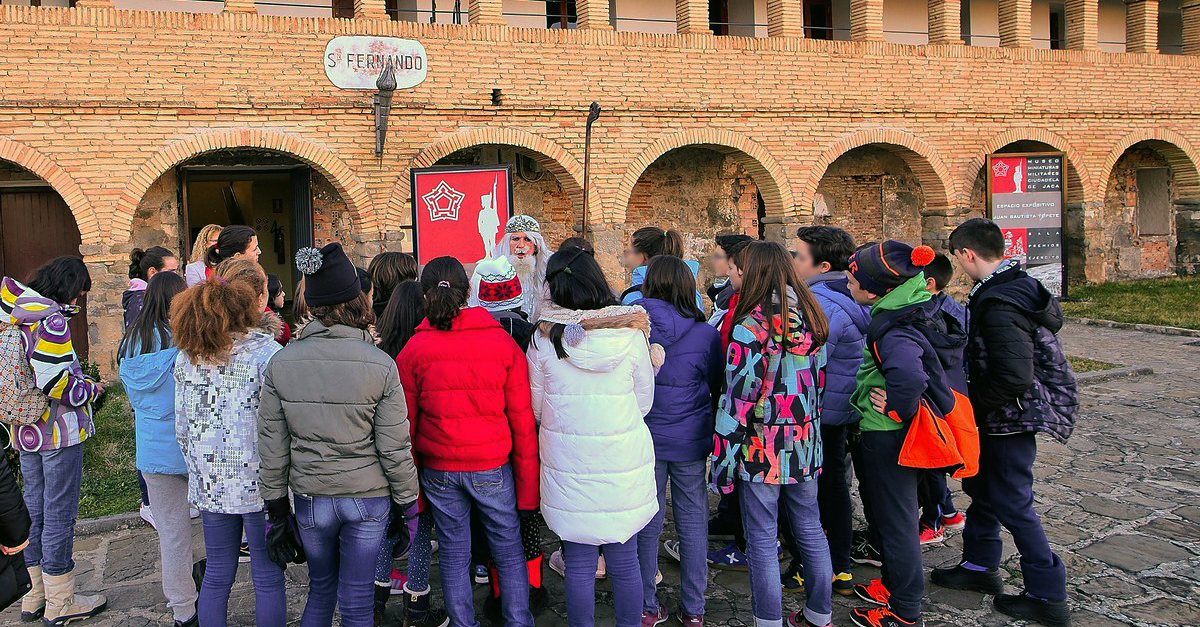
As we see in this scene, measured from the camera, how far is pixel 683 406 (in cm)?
414

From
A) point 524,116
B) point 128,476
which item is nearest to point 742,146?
point 524,116

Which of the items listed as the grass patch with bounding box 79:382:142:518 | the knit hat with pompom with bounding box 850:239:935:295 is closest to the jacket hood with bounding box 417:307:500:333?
the knit hat with pompom with bounding box 850:239:935:295

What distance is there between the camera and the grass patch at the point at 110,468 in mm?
6383

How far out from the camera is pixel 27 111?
34.5 feet

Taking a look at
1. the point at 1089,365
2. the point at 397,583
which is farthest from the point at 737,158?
the point at 397,583

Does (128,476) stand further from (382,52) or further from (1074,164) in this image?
(1074,164)

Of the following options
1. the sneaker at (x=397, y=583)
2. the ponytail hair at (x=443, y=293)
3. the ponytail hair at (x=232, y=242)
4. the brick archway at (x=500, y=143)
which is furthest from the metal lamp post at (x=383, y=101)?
the ponytail hair at (x=443, y=293)

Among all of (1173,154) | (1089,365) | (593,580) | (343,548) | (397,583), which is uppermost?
(1173,154)

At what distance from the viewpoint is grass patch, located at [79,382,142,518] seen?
6383 millimetres

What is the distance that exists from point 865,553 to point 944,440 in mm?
1469

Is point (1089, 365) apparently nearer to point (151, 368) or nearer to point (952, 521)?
point (952, 521)

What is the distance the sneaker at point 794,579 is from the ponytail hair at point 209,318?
2.96 m

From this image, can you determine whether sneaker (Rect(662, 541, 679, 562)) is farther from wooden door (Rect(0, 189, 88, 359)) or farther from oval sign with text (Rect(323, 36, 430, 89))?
wooden door (Rect(0, 189, 88, 359))

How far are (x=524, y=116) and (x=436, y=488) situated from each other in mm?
9669
